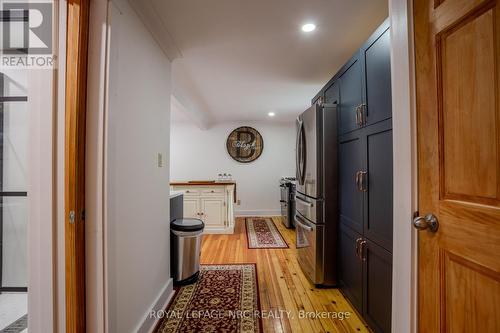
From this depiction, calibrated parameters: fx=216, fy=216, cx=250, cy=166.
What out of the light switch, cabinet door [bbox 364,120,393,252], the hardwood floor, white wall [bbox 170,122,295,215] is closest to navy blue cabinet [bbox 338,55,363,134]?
cabinet door [bbox 364,120,393,252]

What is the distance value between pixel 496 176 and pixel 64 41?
1.67 m

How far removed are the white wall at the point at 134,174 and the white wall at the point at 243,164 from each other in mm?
3513

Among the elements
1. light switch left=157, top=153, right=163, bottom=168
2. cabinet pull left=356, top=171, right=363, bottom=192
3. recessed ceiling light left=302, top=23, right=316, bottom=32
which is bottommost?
cabinet pull left=356, top=171, right=363, bottom=192

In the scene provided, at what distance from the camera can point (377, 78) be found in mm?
1399

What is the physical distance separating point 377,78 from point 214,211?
10.4ft

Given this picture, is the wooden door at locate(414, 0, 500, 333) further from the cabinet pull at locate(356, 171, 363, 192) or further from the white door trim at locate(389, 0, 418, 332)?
the cabinet pull at locate(356, 171, 363, 192)

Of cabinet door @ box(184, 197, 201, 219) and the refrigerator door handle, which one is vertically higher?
the refrigerator door handle

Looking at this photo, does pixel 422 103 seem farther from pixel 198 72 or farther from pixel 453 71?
pixel 198 72

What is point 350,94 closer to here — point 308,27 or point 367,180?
point 308,27

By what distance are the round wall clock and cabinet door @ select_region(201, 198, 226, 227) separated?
71.7 inches

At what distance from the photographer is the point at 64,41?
948mm

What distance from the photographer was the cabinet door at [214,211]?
3.82 meters

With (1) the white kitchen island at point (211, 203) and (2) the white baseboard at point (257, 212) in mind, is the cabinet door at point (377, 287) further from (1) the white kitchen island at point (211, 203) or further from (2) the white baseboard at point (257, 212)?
(2) the white baseboard at point (257, 212)

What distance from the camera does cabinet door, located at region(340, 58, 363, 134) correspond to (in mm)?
1651
